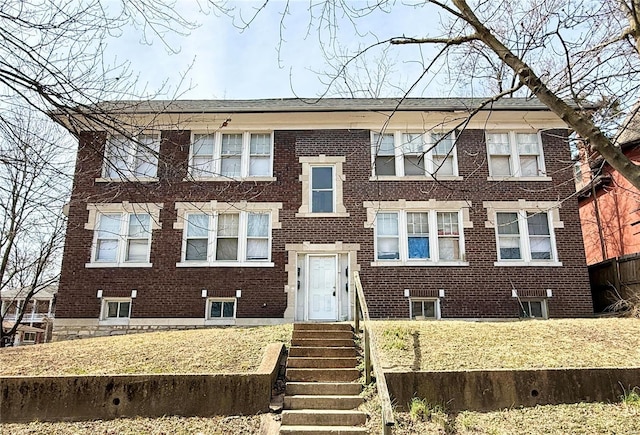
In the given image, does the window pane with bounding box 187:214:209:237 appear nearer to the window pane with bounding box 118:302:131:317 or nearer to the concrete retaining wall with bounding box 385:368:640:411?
the window pane with bounding box 118:302:131:317

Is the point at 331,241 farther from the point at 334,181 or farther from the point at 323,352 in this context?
the point at 323,352

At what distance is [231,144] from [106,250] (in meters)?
4.87

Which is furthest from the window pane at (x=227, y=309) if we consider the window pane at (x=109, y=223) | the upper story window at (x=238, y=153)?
the window pane at (x=109, y=223)

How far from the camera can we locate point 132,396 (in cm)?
698

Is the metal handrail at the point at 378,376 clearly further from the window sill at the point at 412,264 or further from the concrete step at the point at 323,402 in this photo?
the window sill at the point at 412,264

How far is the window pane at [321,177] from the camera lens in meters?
14.4

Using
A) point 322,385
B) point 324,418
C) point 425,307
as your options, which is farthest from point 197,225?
point 324,418

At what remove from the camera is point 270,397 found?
23.3 ft

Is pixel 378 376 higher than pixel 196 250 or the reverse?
the reverse

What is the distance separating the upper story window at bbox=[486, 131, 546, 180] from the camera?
14562mm

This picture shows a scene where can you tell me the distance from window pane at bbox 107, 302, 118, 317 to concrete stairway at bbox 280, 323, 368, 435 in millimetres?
6734

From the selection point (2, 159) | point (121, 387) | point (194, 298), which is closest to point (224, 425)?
point (121, 387)

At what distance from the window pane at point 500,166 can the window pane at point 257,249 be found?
7.21 metres

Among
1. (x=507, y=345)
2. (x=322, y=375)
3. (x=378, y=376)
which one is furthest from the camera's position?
(x=507, y=345)
